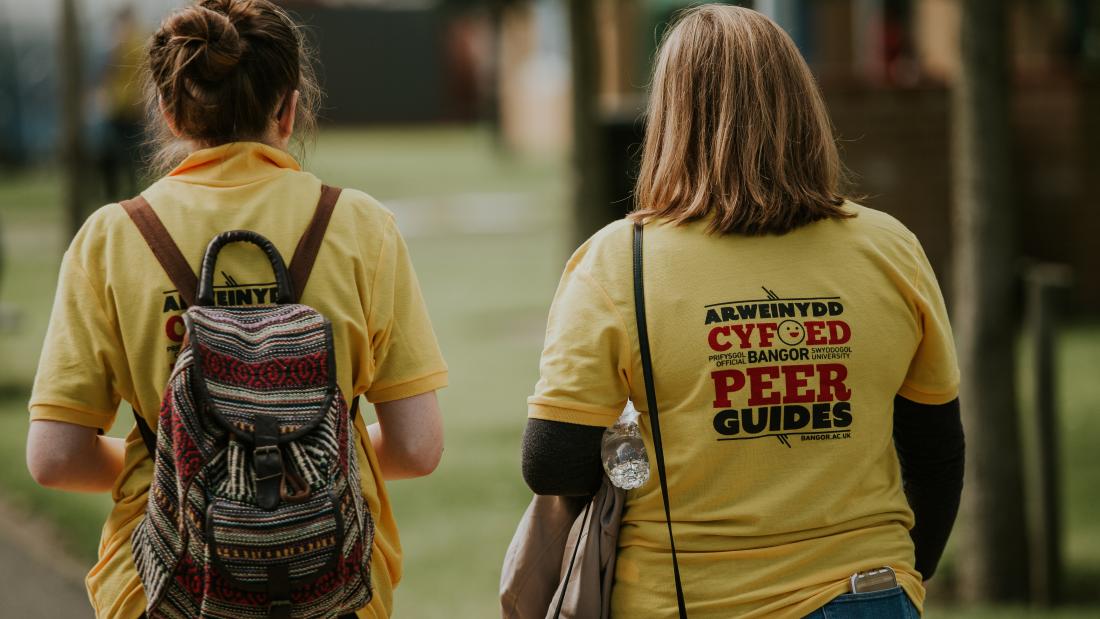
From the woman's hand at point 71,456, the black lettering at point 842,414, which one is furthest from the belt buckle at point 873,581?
the woman's hand at point 71,456

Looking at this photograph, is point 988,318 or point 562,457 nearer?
point 562,457

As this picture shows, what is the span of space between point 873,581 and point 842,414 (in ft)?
0.94

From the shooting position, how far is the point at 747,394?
228 centimetres

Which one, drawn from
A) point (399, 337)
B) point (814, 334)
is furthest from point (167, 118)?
point (814, 334)

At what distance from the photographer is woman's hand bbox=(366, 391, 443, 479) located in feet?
8.26

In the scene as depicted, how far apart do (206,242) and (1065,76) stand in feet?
36.9

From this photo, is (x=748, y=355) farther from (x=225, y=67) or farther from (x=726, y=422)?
(x=225, y=67)

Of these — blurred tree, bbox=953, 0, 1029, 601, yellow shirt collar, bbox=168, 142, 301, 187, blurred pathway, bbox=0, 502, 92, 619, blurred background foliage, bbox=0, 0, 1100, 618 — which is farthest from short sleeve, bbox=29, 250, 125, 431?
blurred tree, bbox=953, 0, 1029, 601

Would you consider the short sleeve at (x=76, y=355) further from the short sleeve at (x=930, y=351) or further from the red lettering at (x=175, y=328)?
the short sleeve at (x=930, y=351)

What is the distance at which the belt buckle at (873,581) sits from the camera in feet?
7.52

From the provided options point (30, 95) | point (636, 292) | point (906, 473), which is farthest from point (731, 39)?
point (30, 95)

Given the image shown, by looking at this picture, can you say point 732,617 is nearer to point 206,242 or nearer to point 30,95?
point 206,242

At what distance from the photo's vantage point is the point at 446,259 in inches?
648

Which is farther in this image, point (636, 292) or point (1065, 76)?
point (1065, 76)
